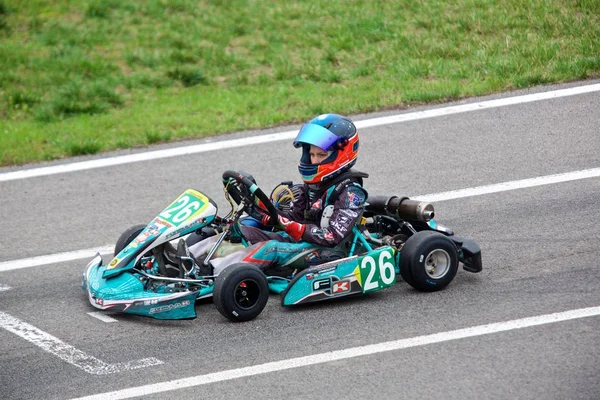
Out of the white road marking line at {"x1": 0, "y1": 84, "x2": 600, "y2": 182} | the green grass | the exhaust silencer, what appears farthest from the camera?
the green grass

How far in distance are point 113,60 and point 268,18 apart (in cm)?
204

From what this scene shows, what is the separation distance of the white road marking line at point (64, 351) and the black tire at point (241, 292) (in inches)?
23.9

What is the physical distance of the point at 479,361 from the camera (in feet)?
20.0

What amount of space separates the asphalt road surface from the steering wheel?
695 millimetres

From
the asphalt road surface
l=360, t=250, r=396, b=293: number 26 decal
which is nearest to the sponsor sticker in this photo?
the asphalt road surface

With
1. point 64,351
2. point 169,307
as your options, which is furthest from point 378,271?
point 64,351

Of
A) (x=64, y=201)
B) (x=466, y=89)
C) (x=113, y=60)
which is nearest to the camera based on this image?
(x=64, y=201)

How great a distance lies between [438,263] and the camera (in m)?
7.25

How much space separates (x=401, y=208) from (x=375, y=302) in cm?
79

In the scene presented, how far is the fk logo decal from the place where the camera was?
7.00 m

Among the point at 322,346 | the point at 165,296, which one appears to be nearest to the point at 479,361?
the point at 322,346

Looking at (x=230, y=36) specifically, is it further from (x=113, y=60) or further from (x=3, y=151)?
(x=3, y=151)

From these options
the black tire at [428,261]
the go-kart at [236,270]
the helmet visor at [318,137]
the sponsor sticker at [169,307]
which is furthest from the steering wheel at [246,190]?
the black tire at [428,261]

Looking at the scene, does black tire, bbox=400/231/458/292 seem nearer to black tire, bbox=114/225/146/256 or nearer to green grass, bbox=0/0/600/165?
black tire, bbox=114/225/146/256
